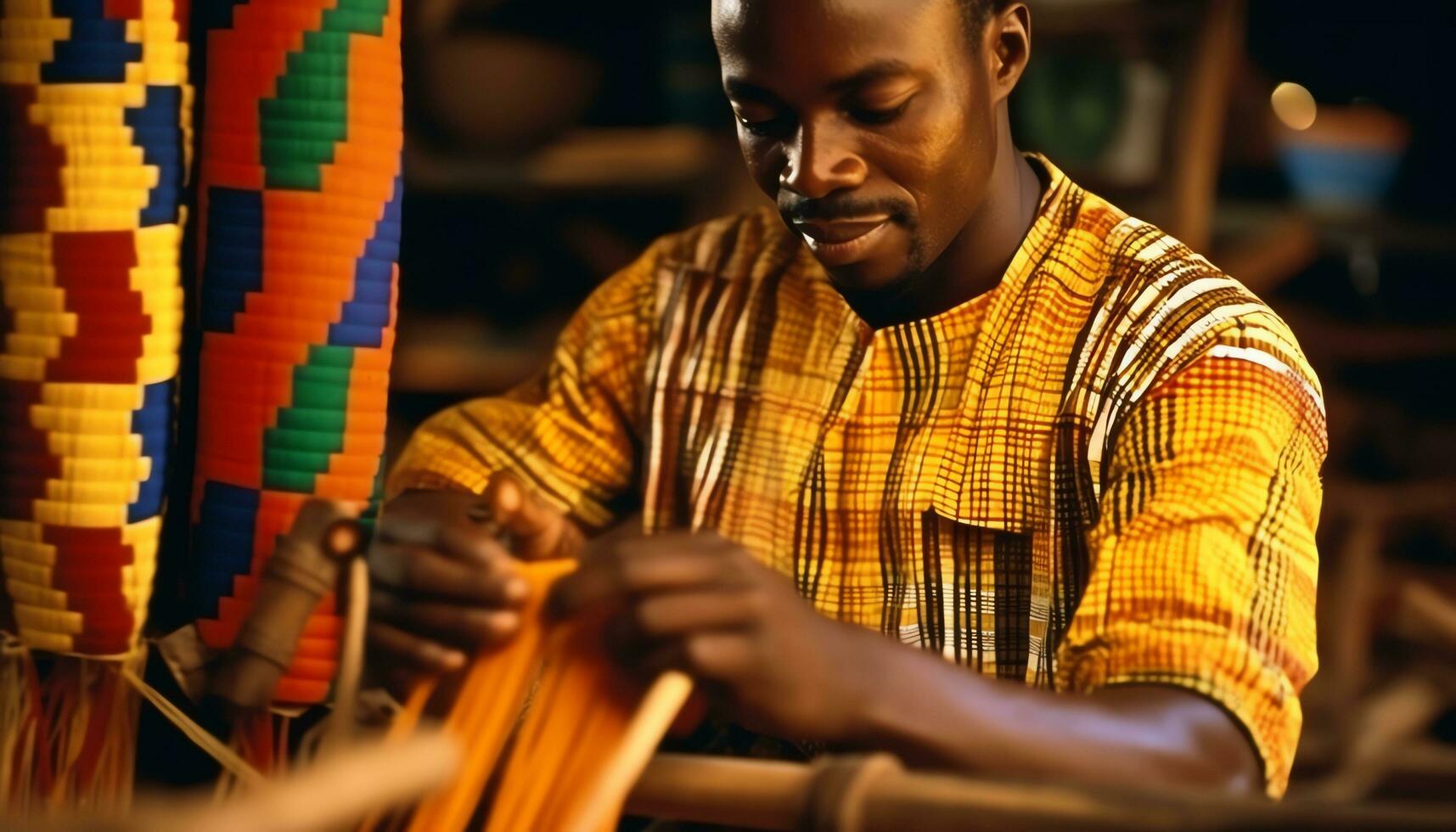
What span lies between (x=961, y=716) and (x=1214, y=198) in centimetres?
208

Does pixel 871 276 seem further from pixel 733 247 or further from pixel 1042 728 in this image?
pixel 1042 728

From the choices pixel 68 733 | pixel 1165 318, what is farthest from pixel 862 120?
pixel 68 733

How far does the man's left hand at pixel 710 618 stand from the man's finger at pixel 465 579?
0.02 metres

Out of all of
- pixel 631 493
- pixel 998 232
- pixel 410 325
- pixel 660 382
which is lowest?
pixel 410 325

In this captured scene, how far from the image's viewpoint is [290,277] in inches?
29.3

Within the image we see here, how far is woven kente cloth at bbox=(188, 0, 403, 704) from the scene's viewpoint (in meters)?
0.74

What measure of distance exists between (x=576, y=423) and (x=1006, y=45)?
0.47m

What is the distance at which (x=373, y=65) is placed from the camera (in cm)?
75

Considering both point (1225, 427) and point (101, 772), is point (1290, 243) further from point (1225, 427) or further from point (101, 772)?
point (101, 772)

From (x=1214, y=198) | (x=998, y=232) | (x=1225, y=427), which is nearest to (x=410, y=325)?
(x=1214, y=198)

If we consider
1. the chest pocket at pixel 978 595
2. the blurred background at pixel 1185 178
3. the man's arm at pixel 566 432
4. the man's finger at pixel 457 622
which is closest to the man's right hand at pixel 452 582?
the man's finger at pixel 457 622

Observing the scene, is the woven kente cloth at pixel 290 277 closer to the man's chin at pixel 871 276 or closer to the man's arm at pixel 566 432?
the man's arm at pixel 566 432

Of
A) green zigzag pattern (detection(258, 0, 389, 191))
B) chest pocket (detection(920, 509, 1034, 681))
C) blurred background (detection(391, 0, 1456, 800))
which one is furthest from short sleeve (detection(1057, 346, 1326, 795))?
blurred background (detection(391, 0, 1456, 800))

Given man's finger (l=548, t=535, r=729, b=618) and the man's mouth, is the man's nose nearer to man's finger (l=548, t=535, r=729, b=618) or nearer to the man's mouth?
the man's mouth
